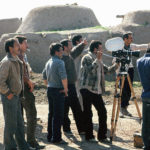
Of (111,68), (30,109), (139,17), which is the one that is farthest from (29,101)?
(139,17)

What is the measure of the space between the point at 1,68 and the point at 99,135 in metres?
2.07

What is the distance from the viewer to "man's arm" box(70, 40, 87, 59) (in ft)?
21.7

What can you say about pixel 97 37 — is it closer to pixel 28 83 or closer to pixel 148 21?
pixel 148 21

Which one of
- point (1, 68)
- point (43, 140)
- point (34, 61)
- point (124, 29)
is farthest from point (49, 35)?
point (1, 68)

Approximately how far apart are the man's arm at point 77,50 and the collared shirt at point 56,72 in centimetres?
62

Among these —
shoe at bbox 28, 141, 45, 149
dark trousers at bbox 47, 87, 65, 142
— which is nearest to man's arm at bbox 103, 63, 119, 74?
dark trousers at bbox 47, 87, 65, 142

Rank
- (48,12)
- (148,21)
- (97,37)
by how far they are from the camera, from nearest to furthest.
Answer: (97,37) < (148,21) < (48,12)

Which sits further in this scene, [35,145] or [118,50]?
[118,50]

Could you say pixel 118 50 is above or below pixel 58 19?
above

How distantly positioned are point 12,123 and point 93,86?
1525 millimetres

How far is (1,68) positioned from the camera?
5.29 m

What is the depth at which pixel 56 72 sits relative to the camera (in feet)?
20.1

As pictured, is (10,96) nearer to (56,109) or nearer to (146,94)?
(56,109)

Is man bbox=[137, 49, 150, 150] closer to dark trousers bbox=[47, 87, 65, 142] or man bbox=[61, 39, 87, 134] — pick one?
dark trousers bbox=[47, 87, 65, 142]
